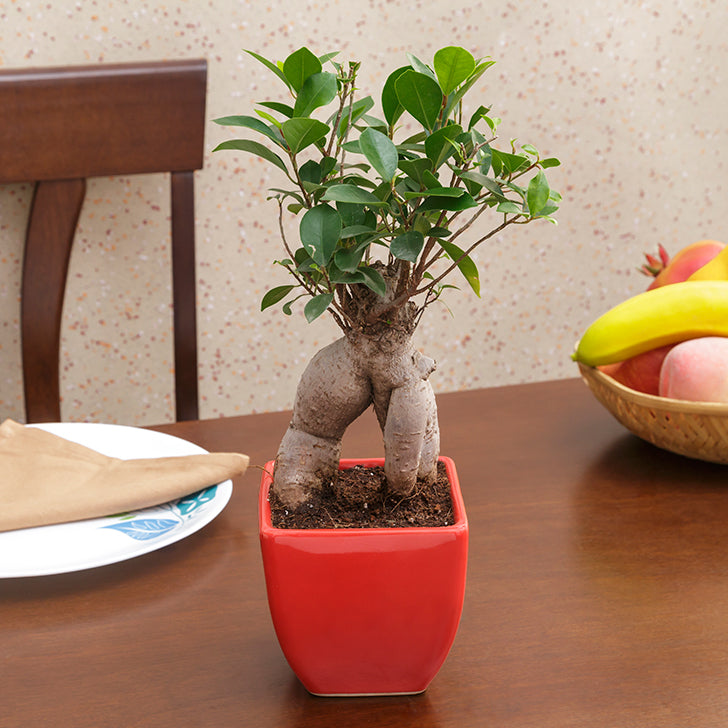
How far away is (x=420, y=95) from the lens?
0.47m

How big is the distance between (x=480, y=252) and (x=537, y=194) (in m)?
1.48

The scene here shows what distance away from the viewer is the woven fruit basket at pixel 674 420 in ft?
2.66

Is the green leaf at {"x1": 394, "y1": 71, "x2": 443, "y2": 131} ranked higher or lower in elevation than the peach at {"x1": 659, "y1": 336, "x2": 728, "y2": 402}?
higher

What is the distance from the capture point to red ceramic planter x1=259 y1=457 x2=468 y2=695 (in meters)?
0.50

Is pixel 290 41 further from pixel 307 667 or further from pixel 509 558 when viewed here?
pixel 307 667

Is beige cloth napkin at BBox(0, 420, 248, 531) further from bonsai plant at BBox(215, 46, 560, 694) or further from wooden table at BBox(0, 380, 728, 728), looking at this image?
bonsai plant at BBox(215, 46, 560, 694)

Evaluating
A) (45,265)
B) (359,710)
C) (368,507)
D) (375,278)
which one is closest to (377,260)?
(375,278)

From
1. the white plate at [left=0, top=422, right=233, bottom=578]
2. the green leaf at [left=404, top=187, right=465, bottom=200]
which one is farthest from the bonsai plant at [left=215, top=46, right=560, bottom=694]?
the white plate at [left=0, top=422, right=233, bottom=578]

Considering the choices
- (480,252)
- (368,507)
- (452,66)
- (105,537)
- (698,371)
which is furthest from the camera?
(480,252)

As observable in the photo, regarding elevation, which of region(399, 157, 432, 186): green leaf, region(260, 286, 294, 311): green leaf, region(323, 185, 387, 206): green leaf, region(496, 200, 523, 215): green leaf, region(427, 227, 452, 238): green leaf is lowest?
region(260, 286, 294, 311): green leaf

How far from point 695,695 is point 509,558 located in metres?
0.20

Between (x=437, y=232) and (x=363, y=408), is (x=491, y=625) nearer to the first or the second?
(x=363, y=408)

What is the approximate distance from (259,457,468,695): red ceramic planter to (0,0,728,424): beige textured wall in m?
1.30

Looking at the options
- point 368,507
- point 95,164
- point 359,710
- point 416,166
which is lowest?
point 359,710
